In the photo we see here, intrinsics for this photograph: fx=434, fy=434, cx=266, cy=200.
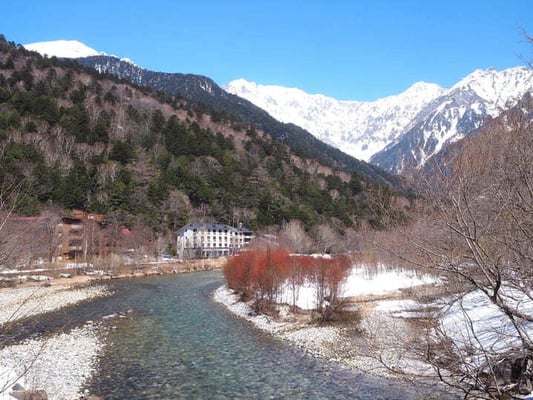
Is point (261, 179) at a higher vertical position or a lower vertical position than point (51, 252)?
higher

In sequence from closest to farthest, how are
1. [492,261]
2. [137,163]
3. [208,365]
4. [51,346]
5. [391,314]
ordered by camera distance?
[492,261] → [208,365] → [51,346] → [391,314] → [137,163]

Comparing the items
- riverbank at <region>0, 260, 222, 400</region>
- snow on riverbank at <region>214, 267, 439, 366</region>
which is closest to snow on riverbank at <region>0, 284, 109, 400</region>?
riverbank at <region>0, 260, 222, 400</region>

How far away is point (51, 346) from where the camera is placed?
1761 centimetres

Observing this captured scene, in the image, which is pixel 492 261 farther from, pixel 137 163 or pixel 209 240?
pixel 137 163

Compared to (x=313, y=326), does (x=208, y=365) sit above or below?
above

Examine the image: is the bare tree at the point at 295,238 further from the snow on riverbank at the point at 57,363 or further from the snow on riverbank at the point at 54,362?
the snow on riverbank at the point at 57,363

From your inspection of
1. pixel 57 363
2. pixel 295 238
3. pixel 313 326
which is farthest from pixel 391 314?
pixel 295 238

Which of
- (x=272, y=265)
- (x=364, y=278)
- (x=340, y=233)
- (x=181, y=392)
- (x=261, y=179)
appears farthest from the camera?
(x=261, y=179)

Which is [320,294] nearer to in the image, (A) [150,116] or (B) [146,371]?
(B) [146,371]

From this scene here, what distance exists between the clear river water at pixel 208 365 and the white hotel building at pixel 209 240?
46.5m

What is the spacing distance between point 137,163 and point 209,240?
23992 mm

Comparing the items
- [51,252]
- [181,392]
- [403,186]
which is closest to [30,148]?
[51,252]

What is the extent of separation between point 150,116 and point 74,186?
5476cm

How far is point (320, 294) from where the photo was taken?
25.2 m
